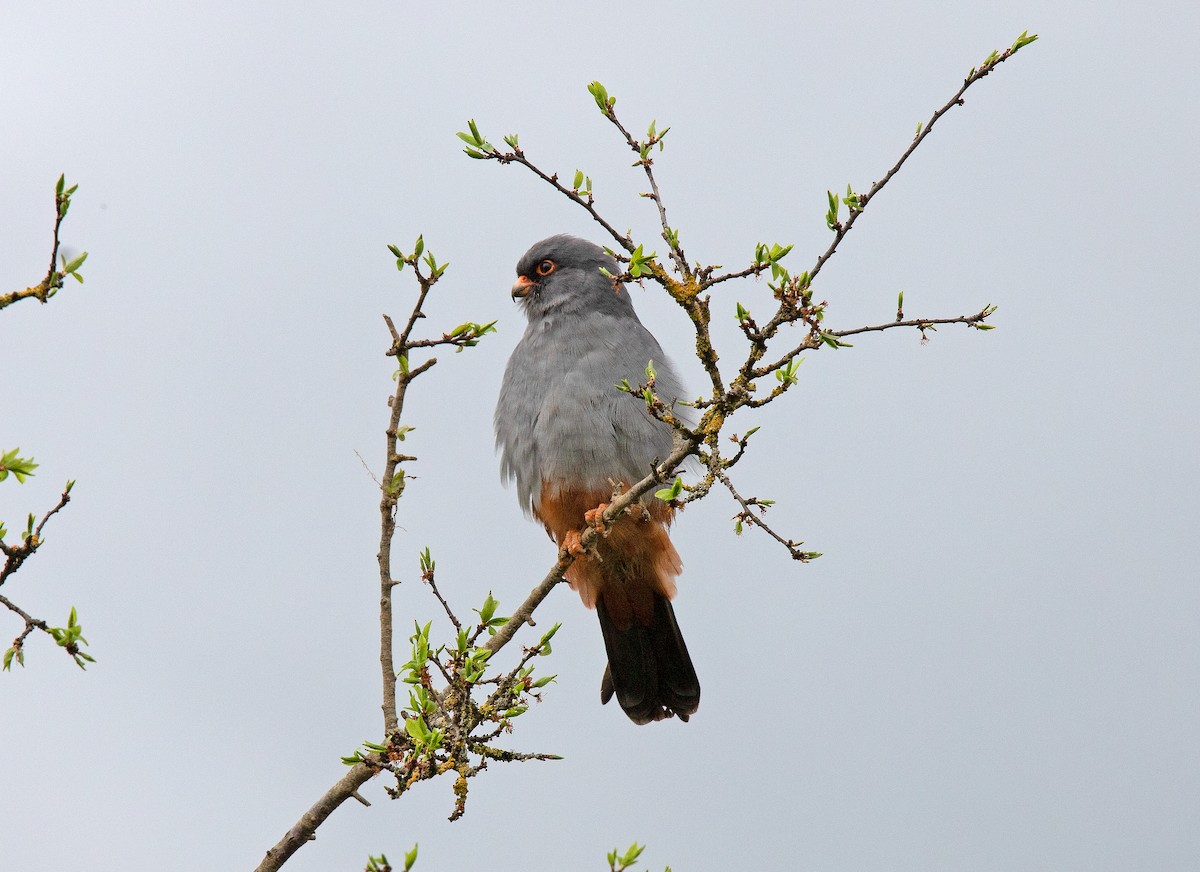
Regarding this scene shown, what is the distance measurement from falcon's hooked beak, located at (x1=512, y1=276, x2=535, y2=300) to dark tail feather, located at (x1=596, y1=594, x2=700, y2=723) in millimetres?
1951

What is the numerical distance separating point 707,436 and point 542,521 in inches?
125

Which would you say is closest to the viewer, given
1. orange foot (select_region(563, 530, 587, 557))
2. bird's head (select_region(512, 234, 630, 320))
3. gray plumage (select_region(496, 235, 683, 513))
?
orange foot (select_region(563, 530, 587, 557))

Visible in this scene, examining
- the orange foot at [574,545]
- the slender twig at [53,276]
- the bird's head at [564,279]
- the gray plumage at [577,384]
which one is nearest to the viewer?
the slender twig at [53,276]

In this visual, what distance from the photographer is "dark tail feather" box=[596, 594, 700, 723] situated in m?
7.05

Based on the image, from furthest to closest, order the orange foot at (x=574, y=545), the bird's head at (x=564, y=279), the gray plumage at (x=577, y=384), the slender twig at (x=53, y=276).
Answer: the bird's head at (x=564, y=279), the gray plumage at (x=577, y=384), the orange foot at (x=574, y=545), the slender twig at (x=53, y=276)

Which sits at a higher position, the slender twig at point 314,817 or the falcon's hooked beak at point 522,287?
the falcon's hooked beak at point 522,287

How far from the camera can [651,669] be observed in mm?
7109

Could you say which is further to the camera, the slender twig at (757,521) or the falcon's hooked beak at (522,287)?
the falcon's hooked beak at (522,287)

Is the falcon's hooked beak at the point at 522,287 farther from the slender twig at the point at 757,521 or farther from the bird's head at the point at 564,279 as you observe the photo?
the slender twig at the point at 757,521

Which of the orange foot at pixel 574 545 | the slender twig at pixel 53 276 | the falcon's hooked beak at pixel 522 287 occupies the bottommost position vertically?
the slender twig at pixel 53 276

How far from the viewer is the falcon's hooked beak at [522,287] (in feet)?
23.7

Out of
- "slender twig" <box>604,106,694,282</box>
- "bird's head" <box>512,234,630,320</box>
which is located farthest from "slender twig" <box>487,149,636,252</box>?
"bird's head" <box>512,234,630,320</box>

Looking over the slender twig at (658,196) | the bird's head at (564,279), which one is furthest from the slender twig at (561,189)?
the bird's head at (564,279)

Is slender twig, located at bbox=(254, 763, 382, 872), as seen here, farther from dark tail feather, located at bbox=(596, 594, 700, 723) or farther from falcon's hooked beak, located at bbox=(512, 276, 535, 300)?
falcon's hooked beak, located at bbox=(512, 276, 535, 300)
